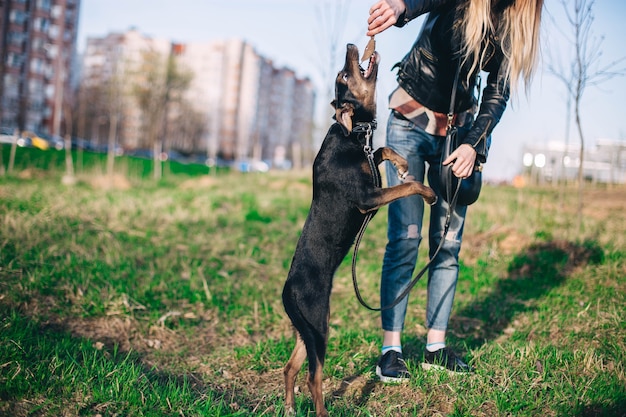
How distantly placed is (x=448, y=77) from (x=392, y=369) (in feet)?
5.77

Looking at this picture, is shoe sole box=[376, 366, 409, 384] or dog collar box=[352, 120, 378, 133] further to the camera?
shoe sole box=[376, 366, 409, 384]

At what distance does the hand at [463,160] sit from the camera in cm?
250

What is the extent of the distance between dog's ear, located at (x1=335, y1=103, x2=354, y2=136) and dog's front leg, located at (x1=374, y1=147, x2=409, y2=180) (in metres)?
0.26

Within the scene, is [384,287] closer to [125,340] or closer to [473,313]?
[473,313]

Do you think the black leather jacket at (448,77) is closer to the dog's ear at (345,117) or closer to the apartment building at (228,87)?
the dog's ear at (345,117)

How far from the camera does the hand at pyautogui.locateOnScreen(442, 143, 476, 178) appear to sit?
2.50 metres

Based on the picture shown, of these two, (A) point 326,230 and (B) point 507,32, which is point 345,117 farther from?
(B) point 507,32

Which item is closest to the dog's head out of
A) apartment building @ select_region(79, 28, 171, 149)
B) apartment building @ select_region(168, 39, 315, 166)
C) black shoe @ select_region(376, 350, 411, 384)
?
black shoe @ select_region(376, 350, 411, 384)

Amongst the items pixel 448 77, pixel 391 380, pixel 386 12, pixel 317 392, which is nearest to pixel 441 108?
pixel 448 77

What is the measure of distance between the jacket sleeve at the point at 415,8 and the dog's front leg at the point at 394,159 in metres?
0.69

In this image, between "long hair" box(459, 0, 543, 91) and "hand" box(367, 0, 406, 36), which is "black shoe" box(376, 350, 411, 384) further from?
"hand" box(367, 0, 406, 36)

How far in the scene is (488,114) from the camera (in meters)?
2.65

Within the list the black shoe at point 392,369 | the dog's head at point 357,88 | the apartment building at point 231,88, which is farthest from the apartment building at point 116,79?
the black shoe at point 392,369

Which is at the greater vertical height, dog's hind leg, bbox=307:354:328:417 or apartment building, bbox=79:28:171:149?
apartment building, bbox=79:28:171:149
